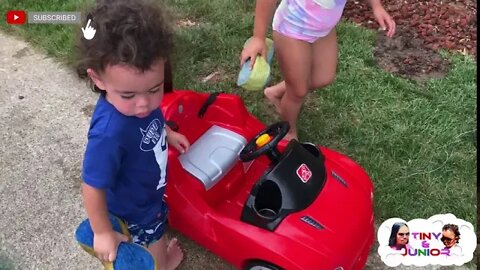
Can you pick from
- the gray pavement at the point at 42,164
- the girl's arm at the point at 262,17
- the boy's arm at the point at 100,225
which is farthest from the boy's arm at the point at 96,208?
the girl's arm at the point at 262,17

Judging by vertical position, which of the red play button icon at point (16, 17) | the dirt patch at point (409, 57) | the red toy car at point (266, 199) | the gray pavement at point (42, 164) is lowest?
the gray pavement at point (42, 164)

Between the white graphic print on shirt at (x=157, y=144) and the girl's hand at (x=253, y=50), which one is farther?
the girl's hand at (x=253, y=50)

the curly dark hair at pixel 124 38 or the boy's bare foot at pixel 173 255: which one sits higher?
the curly dark hair at pixel 124 38

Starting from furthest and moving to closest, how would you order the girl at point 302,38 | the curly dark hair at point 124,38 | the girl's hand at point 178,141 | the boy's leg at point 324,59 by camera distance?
the boy's leg at point 324,59
the girl at point 302,38
the girl's hand at point 178,141
the curly dark hair at point 124,38

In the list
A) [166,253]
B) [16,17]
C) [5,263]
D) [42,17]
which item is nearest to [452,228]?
[166,253]

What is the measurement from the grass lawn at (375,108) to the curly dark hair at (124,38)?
3.66ft

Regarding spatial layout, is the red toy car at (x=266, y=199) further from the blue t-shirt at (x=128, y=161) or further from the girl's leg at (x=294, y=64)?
the girl's leg at (x=294, y=64)

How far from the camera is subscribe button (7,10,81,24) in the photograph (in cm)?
333

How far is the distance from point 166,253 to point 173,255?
4 centimetres

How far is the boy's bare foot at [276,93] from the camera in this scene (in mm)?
2689

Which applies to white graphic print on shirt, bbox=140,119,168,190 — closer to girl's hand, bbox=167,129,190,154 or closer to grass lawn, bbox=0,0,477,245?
girl's hand, bbox=167,129,190,154

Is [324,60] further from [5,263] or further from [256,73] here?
[5,263]

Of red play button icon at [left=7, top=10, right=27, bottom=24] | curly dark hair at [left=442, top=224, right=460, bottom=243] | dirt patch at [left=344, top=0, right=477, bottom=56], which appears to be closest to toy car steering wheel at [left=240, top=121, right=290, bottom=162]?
curly dark hair at [left=442, top=224, right=460, bottom=243]

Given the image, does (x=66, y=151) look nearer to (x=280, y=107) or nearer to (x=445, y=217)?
(x=280, y=107)
